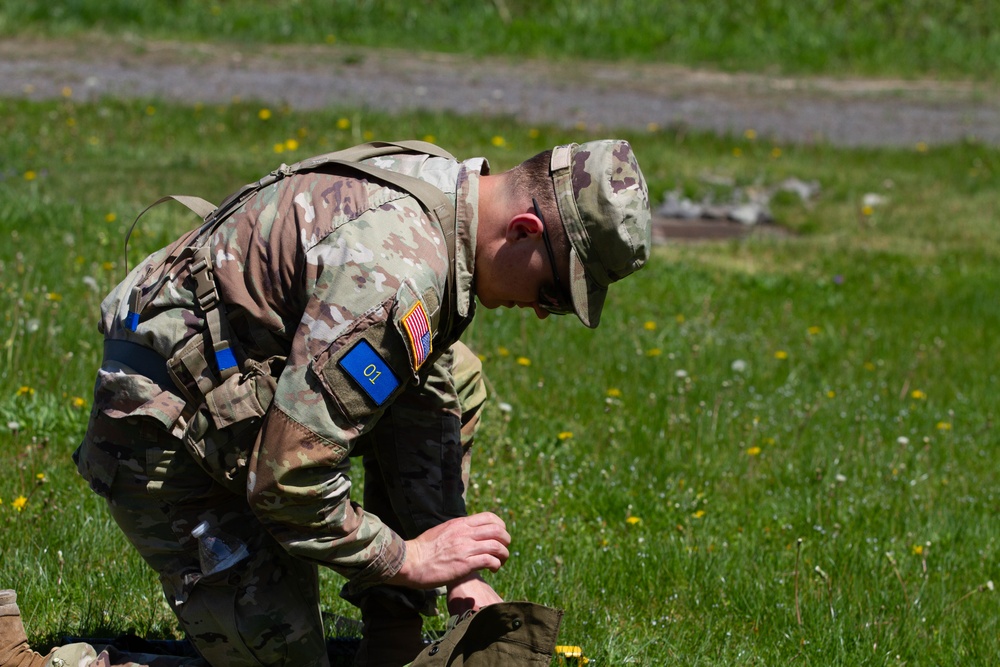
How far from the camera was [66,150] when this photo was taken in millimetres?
9648

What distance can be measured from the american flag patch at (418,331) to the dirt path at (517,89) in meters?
9.77

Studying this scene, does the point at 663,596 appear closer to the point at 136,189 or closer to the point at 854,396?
the point at 854,396

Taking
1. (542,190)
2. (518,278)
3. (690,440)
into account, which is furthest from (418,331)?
(690,440)

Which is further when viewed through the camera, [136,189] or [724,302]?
[136,189]

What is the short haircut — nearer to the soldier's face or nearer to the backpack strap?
the soldier's face

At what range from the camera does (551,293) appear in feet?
9.65

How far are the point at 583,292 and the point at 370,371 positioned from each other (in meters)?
0.59

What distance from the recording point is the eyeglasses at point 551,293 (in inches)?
113

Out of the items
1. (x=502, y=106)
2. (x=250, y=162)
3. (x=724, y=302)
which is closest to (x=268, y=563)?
(x=724, y=302)

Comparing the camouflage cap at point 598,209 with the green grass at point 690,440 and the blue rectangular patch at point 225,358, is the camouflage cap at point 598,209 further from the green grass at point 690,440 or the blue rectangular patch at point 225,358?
the green grass at point 690,440

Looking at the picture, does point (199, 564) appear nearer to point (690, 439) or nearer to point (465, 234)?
point (465, 234)

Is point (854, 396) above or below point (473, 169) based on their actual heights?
below

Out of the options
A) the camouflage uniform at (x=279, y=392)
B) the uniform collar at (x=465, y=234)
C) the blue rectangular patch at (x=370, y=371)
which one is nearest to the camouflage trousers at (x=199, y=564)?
the camouflage uniform at (x=279, y=392)

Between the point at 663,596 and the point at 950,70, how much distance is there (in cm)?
1567
